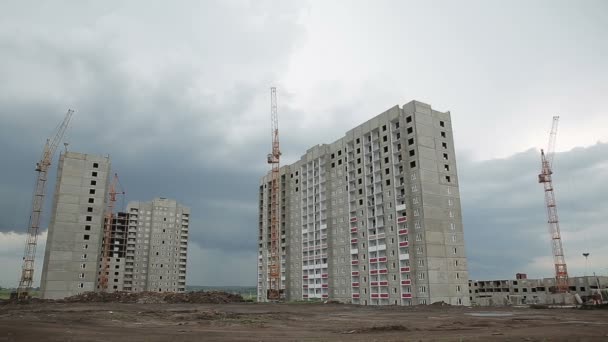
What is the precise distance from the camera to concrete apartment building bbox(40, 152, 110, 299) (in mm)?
114500

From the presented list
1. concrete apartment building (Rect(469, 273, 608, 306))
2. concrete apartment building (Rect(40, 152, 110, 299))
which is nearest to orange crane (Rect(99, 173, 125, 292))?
concrete apartment building (Rect(40, 152, 110, 299))

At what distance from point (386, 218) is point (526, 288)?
9575 cm

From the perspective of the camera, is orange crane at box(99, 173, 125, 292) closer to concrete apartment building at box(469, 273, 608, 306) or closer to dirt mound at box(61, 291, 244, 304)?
dirt mound at box(61, 291, 244, 304)

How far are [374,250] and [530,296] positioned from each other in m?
88.5

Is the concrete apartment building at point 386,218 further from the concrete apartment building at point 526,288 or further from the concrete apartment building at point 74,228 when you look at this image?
the concrete apartment building at point 74,228

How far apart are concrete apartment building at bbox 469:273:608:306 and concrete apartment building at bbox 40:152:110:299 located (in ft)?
374

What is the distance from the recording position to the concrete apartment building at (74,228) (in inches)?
4508

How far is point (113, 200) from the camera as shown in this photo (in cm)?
19525

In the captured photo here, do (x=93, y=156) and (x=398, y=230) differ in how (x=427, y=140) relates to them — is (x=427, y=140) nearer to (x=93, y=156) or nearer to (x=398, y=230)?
(x=398, y=230)

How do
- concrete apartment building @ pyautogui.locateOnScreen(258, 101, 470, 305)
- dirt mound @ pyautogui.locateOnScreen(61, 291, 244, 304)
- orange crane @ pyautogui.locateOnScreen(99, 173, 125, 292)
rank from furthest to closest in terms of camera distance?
1. orange crane @ pyautogui.locateOnScreen(99, 173, 125, 292)
2. dirt mound @ pyautogui.locateOnScreen(61, 291, 244, 304)
3. concrete apartment building @ pyautogui.locateOnScreen(258, 101, 470, 305)

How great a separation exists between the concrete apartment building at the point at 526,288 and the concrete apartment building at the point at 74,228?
114 m

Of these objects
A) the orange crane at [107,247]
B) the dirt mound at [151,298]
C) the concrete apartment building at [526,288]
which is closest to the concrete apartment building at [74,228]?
the dirt mound at [151,298]

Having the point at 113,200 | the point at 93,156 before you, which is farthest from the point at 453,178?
the point at 113,200

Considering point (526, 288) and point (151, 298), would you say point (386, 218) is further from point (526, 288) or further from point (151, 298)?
point (526, 288)
